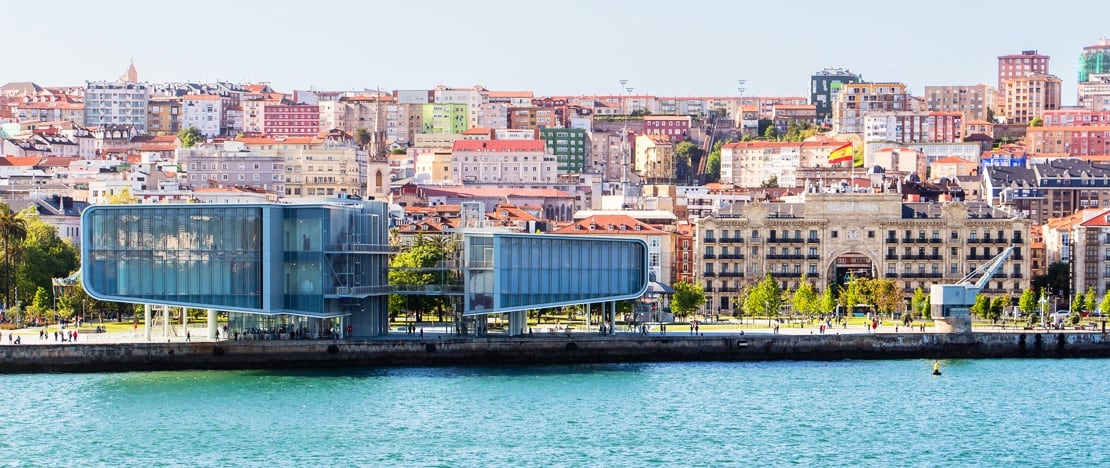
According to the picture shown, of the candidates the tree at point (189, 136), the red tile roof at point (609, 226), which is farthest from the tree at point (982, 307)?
the tree at point (189, 136)

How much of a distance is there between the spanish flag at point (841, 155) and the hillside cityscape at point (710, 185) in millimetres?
393

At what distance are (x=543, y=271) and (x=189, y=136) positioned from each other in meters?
120

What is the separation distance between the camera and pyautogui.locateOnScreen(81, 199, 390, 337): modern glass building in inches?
2675

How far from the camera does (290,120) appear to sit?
650ft

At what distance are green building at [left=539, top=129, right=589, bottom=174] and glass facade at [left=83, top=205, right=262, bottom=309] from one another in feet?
402

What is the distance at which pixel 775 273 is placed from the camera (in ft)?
331

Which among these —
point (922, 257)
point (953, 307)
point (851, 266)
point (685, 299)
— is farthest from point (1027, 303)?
point (953, 307)

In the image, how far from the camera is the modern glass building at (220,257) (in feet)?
223

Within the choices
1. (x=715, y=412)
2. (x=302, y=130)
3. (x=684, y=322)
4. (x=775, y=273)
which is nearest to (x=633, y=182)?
(x=302, y=130)

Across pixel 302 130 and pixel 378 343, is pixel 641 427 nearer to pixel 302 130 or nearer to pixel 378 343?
pixel 378 343

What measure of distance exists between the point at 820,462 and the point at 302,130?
492 feet

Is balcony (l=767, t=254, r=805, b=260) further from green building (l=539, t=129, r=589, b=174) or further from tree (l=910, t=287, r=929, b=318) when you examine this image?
green building (l=539, t=129, r=589, b=174)

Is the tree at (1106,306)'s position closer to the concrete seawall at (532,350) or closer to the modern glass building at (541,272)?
the concrete seawall at (532,350)

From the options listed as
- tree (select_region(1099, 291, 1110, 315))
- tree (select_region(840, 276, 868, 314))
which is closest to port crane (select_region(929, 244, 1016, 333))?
tree (select_region(840, 276, 868, 314))
